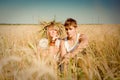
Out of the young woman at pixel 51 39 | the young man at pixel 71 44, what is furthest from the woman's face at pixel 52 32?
the young man at pixel 71 44

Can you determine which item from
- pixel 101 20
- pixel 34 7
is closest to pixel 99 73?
pixel 101 20

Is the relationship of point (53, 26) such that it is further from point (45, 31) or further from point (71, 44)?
point (71, 44)

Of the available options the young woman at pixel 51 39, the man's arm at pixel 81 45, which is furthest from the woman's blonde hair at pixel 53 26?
the man's arm at pixel 81 45

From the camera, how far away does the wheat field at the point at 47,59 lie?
307 centimetres

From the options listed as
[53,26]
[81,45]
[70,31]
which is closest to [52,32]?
[53,26]

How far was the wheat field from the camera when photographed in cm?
307

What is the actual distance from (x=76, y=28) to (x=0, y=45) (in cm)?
82

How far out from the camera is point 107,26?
3.25 m

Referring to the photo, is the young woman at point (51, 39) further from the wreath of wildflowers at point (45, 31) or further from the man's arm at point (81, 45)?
the man's arm at point (81, 45)

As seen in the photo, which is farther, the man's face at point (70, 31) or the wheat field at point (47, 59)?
the man's face at point (70, 31)

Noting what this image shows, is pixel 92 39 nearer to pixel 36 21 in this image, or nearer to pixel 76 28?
pixel 76 28

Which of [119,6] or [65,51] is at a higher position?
[119,6]

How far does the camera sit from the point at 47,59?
10.2ft

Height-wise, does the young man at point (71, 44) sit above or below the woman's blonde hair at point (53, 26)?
below
